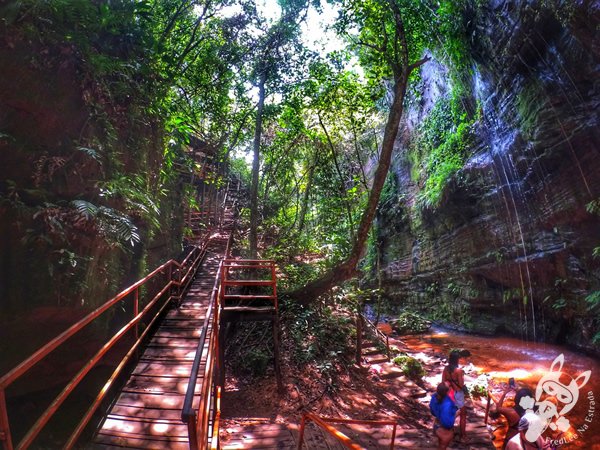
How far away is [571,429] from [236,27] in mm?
15521

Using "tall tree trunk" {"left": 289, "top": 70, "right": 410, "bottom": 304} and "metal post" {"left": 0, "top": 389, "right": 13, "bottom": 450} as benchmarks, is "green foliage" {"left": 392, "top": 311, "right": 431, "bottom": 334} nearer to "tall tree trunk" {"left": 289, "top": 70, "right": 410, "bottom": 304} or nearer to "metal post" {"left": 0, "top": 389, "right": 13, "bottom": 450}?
"tall tree trunk" {"left": 289, "top": 70, "right": 410, "bottom": 304}

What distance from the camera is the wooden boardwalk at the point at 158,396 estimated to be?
329 centimetres

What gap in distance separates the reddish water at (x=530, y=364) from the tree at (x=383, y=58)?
482 cm

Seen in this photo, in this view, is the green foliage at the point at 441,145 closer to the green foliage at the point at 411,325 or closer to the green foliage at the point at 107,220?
the green foliage at the point at 411,325

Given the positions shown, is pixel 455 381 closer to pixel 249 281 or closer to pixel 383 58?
pixel 249 281

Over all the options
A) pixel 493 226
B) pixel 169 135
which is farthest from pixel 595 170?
pixel 169 135

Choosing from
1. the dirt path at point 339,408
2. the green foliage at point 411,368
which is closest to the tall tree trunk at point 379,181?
the dirt path at point 339,408

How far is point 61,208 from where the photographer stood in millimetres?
4512

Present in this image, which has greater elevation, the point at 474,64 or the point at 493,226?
the point at 474,64

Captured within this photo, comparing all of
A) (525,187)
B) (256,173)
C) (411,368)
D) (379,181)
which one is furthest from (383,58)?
(411,368)

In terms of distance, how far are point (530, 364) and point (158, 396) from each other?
33.1ft

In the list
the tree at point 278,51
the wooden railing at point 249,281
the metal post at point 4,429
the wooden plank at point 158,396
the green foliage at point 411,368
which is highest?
the tree at point 278,51

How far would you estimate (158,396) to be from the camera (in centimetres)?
400

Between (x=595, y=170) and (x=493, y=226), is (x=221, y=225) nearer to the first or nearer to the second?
(x=493, y=226)
